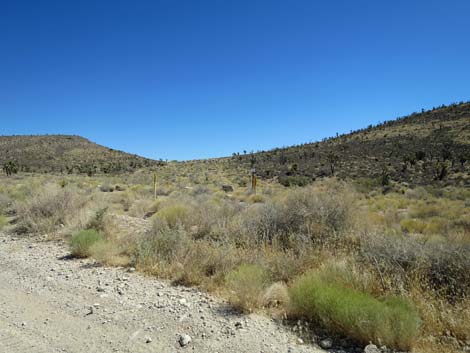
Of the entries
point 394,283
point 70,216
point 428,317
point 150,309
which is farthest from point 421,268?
point 70,216

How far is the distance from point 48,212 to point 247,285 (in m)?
9.07

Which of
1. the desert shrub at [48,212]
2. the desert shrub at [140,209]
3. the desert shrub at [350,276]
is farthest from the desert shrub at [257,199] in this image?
the desert shrub at [350,276]

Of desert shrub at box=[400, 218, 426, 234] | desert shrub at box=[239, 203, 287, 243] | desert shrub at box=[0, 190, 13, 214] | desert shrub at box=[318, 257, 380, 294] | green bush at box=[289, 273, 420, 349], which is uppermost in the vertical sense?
desert shrub at box=[0, 190, 13, 214]

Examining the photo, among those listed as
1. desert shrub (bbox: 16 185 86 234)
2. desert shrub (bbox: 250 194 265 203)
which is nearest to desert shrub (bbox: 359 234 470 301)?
desert shrub (bbox: 16 185 86 234)

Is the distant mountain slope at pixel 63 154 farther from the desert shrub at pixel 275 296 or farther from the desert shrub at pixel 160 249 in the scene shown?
the desert shrub at pixel 275 296

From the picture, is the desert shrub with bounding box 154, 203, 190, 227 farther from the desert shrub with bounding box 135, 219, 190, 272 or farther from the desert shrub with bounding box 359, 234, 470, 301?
the desert shrub with bounding box 359, 234, 470, 301

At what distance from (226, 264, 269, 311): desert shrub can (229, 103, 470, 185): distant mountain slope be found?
79.1 feet

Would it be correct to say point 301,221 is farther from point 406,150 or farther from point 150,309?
point 406,150

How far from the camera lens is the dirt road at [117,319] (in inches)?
132

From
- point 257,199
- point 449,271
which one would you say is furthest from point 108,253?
point 257,199

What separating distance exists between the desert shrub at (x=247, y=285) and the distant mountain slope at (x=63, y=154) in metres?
47.2

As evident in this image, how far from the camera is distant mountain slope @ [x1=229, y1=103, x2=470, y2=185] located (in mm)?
31906

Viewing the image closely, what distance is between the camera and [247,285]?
4375 millimetres

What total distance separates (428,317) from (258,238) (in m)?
4.01
